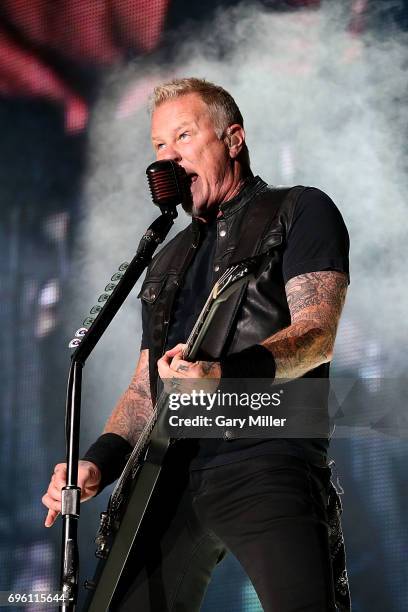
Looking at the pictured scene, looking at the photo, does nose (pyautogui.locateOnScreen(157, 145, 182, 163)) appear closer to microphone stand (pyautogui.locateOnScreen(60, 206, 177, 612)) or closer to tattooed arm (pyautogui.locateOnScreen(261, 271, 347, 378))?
microphone stand (pyautogui.locateOnScreen(60, 206, 177, 612))

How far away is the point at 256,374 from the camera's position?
1.51 metres

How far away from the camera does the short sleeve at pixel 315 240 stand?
1.71m

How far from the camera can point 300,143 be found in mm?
3494

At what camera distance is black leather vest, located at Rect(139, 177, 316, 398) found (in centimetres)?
180

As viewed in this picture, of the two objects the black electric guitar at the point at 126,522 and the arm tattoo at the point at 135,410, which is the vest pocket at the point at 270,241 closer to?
the black electric guitar at the point at 126,522

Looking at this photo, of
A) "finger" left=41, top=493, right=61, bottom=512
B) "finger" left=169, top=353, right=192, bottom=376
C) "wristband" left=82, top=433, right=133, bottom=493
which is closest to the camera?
"finger" left=169, top=353, right=192, bottom=376

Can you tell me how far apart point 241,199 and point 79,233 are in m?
1.90

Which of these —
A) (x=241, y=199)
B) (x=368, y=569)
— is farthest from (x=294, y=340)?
(x=368, y=569)

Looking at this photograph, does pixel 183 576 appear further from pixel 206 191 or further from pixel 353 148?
pixel 353 148

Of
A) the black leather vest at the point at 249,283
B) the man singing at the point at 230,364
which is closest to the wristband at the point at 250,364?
the man singing at the point at 230,364

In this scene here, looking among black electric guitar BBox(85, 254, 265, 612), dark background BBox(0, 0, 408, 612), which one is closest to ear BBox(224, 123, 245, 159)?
black electric guitar BBox(85, 254, 265, 612)

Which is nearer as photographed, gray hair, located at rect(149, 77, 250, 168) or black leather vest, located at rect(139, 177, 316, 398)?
black leather vest, located at rect(139, 177, 316, 398)

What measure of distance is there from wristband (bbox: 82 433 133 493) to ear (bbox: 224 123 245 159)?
0.76m

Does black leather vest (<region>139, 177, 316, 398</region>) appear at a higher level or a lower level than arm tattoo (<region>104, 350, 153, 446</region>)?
higher
